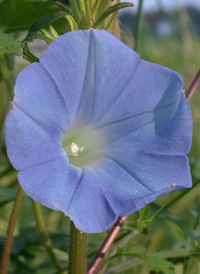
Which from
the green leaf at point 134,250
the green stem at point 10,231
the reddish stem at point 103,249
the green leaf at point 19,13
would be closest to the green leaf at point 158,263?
the green leaf at point 134,250

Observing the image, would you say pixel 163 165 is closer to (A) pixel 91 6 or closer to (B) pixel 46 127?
(B) pixel 46 127

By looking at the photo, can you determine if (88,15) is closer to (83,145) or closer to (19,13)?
→ (83,145)

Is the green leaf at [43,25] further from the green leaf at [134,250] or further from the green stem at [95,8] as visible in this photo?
the green leaf at [134,250]

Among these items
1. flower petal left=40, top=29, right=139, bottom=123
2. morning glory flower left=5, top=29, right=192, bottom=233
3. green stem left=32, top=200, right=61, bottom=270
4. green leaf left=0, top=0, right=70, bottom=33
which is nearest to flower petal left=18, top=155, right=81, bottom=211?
morning glory flower left=5, top=29, right=192, bottom=233

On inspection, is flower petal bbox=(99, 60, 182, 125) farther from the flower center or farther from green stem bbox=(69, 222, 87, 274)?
green stem bbox=(69, 222, 87, 274)

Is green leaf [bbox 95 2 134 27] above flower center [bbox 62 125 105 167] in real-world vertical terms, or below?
above
